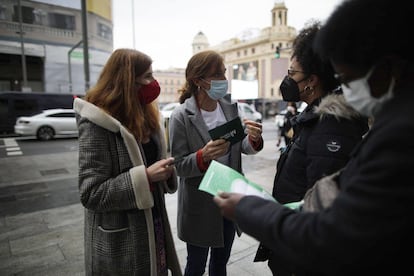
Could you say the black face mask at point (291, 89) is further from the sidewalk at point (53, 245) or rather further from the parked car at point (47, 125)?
the parked car at point (47, 125)

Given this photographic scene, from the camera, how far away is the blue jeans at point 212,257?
218 cm

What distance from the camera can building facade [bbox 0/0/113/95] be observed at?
19.1 m

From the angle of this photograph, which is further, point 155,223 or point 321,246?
point 155,223

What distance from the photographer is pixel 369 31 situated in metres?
0.82

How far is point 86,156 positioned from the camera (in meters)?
1.56

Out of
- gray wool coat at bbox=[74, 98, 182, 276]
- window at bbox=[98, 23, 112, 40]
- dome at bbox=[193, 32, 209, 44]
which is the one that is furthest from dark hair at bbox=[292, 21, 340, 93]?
dome at bbox=[193, 32, 209, 44]

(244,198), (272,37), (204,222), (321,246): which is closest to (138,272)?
(204,222)

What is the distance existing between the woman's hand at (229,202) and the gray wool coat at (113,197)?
0.61 m

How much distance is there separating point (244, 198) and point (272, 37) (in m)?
61.6

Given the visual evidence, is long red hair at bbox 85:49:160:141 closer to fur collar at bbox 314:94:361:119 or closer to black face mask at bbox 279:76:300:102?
black face mask at bbox 279:76:300:102

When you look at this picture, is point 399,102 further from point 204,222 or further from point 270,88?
point 270,88

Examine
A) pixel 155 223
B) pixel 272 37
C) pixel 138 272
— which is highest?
pixel 272 37

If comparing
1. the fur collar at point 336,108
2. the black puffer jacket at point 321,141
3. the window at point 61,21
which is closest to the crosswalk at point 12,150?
the black puffer jacket at point 321,141

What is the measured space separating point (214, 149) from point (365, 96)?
110 centimetres
